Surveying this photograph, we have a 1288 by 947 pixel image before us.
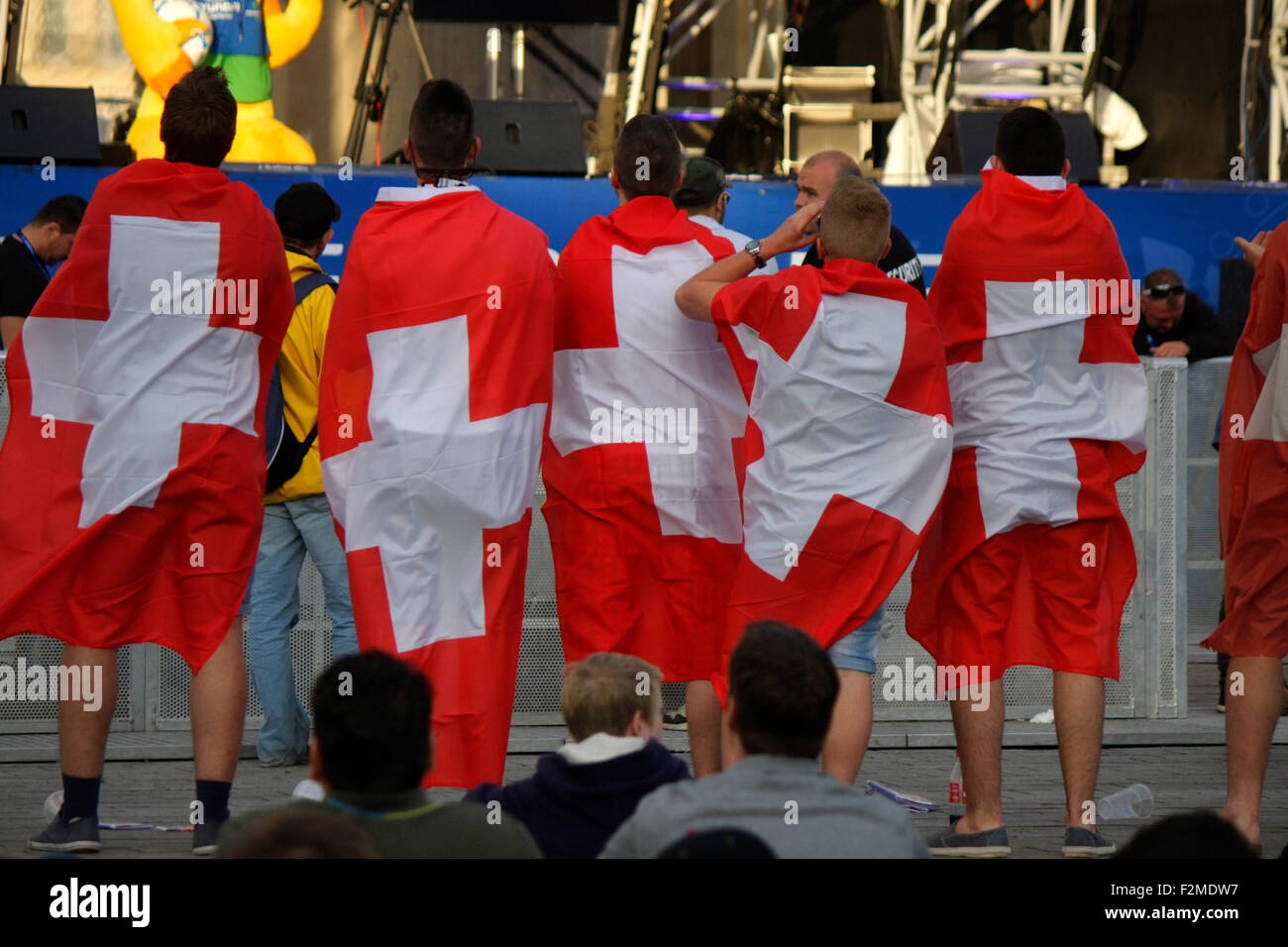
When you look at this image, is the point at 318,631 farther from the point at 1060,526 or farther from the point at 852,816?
the point at 852,816

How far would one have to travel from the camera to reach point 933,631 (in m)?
4.41

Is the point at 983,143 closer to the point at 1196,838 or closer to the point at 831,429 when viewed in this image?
the point at 831,429

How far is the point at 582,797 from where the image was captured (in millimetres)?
2875

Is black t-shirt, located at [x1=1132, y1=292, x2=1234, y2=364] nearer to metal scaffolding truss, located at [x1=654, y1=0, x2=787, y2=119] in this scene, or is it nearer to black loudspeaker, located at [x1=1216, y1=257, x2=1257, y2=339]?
black loudspeaker, located at [x1=1216, y1=257, x2=1257, y2=339]

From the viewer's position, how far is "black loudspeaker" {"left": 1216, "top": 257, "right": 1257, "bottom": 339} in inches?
327

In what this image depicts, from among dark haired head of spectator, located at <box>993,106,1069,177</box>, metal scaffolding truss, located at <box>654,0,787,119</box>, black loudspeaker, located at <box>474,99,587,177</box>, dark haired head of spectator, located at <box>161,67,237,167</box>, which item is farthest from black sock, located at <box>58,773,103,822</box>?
metal scaffolding truss, located at <box>654,0,787,119</box>

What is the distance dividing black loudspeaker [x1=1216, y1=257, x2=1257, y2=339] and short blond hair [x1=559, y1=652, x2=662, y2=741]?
600 cm

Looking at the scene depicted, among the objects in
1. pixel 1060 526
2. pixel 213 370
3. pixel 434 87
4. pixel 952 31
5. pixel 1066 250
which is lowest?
pixel 1060 526

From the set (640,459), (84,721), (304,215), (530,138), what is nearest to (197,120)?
(304,215)

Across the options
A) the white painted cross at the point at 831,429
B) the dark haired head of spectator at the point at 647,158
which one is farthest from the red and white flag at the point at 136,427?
the white painted cross at the point at 831,429

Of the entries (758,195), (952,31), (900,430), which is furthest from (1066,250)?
(952,31)

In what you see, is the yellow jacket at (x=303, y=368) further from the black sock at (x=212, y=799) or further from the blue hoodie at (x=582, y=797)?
the blue hoodie at (x=582, y=797)

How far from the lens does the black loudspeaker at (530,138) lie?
8414 mm
